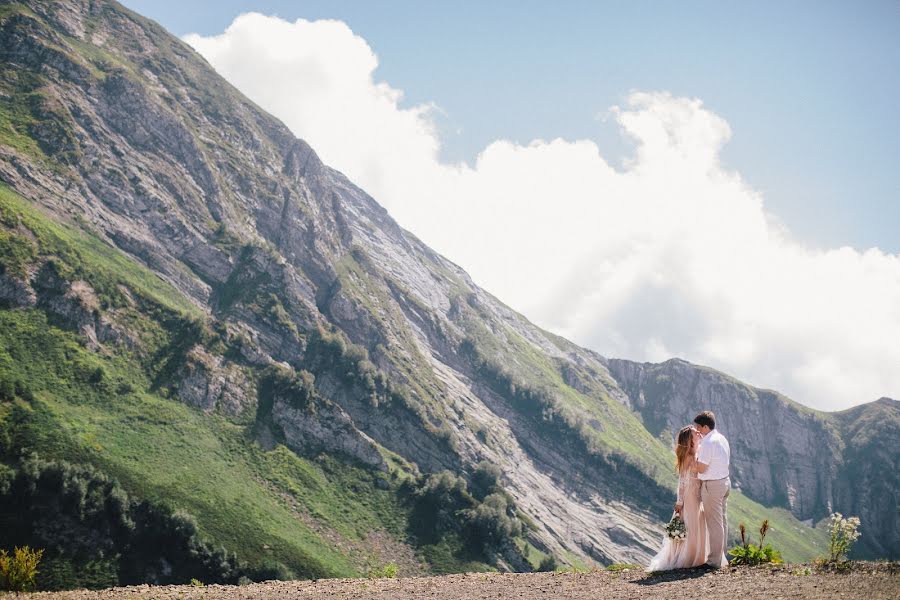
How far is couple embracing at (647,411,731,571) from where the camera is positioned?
54.7 ft

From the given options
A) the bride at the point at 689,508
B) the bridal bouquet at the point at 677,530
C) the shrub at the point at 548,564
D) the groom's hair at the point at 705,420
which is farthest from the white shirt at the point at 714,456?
the shrub at the point at 548,564

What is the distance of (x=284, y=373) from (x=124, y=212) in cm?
6684

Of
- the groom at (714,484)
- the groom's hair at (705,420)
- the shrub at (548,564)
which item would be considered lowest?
the shrub at (548,564)

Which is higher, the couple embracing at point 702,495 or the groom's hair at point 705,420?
the groom's hair at point 705,420

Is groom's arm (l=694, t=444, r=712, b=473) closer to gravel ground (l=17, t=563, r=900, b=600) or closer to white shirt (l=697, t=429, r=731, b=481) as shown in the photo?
white shirt (l=697, t=429, r=731, b=481)

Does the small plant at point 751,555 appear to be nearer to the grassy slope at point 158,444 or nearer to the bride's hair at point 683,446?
the bride's hair at point 683,446

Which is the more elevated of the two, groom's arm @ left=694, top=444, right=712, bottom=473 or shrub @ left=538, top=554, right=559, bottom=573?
groom's arm @ left=694, top=444, right=712, bottom=473

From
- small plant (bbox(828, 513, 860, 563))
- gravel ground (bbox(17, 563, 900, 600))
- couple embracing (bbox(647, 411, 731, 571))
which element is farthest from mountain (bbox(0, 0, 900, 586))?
small plant (bbox(828, 513, 860, 563))

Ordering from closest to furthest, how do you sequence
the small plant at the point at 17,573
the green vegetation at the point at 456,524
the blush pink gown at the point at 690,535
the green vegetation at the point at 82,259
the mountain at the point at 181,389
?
the blush pink gown at the point at 690,535 → the small plant at the point at 17,573 → the mountain at the point at 181,389 → the green vegetation at the point at 82,259 → the green vegetation at the point at 456,524

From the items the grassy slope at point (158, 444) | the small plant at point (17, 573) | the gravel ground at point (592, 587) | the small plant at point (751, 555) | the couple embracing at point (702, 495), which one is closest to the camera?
the gravel ground at point (592, 587)

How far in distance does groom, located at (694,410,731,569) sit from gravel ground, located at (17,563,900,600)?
0.88 meters

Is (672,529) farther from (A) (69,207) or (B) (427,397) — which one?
(B) (427,397)

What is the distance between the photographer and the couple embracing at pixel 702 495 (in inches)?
657

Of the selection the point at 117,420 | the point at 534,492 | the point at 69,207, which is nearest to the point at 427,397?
the point at 534,492
